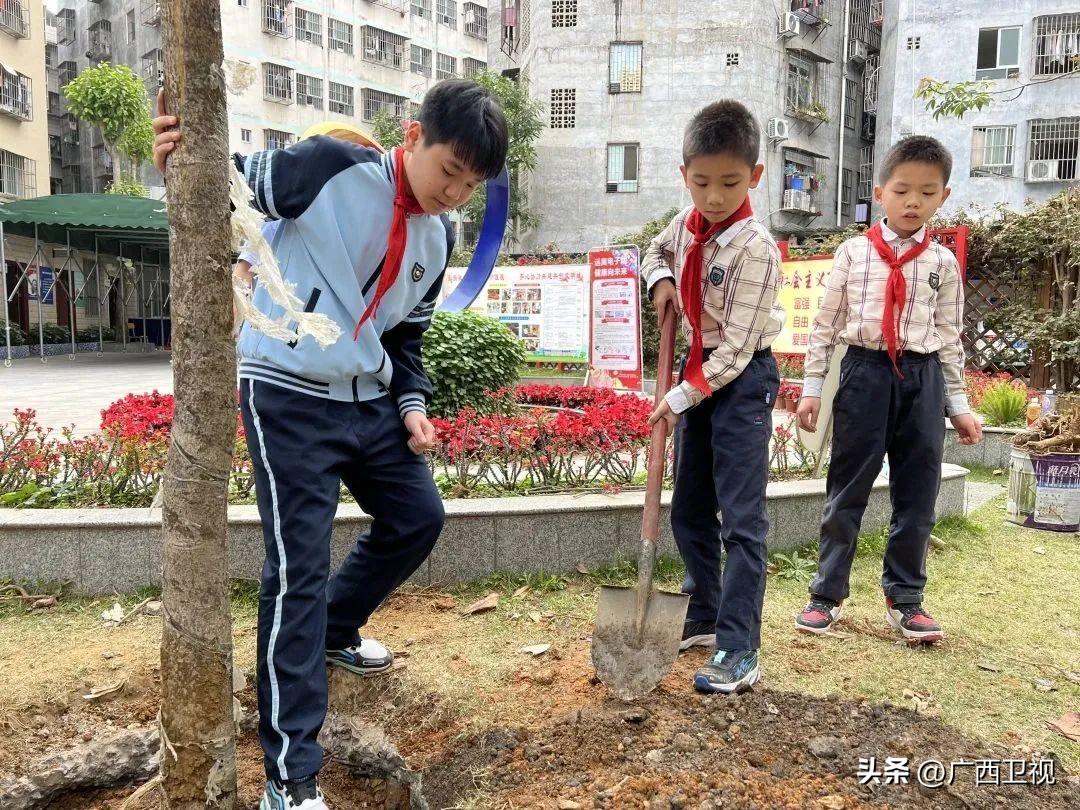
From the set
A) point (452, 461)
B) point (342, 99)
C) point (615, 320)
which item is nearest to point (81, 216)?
point (615, 320)

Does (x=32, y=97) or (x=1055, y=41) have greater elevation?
(x=1055, y=41)

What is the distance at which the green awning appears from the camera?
15136 mm

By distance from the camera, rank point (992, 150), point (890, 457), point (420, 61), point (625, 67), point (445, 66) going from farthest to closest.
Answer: point (445, 66) → point (420, 61) → point (625, 67) → point (992, 150) → point (890, 457)

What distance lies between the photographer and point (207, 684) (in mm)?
1784

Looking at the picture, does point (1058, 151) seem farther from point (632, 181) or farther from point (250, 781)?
point (250, 781)

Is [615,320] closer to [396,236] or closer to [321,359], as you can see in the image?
[396,236]

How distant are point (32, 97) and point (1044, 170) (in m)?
29.1

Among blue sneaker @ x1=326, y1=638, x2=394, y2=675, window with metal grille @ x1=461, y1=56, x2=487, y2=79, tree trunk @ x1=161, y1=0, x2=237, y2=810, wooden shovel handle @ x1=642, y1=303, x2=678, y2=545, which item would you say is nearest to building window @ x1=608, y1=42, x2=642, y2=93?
window with metal grille @ x1=461, y1=56, x2=487, y2=79

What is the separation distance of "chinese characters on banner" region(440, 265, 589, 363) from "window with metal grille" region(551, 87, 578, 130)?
17.0m

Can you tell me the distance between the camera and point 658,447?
266 centimetres

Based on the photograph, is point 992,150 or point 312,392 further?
point 992,150

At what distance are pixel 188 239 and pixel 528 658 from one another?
6.19 feet

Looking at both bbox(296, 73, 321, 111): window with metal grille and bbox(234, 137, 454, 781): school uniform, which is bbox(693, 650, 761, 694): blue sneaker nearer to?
bbox(234, 137, 454, 781): school uniform

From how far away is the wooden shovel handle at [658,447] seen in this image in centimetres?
263
